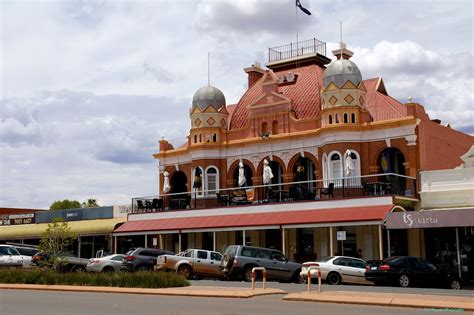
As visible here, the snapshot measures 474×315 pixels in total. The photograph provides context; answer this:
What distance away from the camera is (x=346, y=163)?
36.0m

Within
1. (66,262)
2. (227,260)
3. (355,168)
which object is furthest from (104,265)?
(355,168)

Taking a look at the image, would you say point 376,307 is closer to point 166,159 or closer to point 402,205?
point 402,205

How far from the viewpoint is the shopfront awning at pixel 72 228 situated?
42875 mm

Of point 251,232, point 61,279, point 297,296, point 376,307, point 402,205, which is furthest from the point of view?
point 251,232

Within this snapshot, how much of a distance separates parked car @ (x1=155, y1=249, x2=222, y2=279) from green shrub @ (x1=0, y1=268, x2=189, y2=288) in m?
4.62

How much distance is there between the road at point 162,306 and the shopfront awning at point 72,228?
22.3 m

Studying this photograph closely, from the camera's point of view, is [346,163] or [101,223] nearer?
[346,163]

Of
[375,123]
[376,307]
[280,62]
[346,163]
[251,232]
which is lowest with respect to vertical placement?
[376,307]

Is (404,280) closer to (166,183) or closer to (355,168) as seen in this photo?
(355,168)

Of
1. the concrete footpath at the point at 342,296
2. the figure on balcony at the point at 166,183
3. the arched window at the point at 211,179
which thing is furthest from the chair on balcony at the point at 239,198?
the concrete footpath at the point at 342,296

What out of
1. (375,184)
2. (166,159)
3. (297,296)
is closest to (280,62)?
(166,159)

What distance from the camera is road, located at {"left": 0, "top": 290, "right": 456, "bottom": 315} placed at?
50.9 feet

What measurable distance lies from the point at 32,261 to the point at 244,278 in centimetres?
1147

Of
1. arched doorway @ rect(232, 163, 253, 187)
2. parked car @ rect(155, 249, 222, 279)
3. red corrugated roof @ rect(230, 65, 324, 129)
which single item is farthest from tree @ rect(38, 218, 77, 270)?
red corrugated roof @ rect(230, 65, 324, 129)
